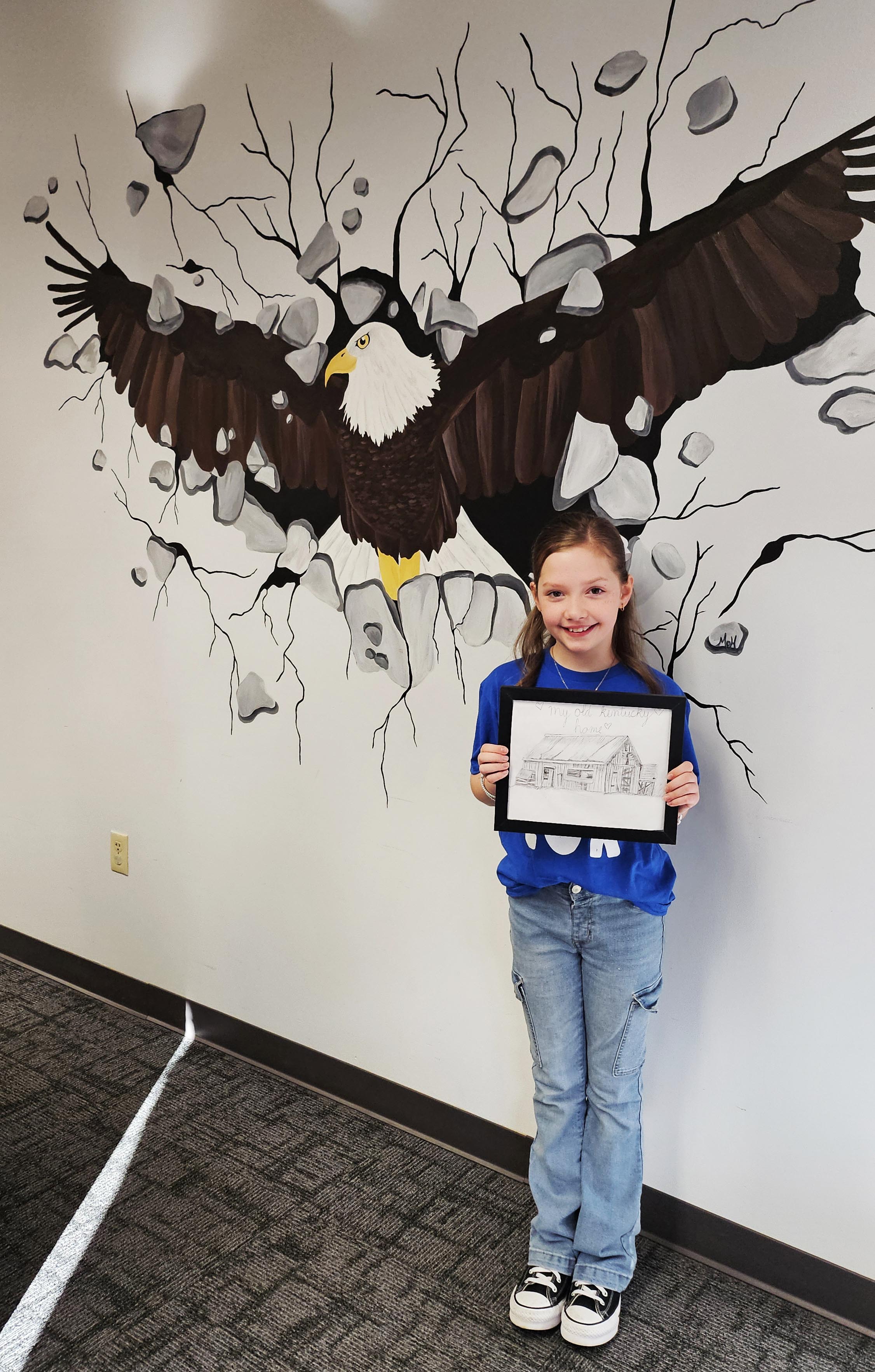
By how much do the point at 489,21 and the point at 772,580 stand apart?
113 centimetres

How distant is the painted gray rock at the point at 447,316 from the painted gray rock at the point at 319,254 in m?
0.27

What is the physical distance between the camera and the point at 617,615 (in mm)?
1646

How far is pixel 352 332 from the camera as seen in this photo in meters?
2.04

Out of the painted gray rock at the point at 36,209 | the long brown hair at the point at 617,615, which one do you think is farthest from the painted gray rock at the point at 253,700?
the painted gray rock at the point at 36,209

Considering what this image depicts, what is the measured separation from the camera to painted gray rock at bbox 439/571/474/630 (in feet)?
6.35

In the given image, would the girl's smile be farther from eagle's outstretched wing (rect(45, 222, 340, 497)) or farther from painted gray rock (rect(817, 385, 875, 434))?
eagle's outstretched wing (rect(45, 222, 340, 497))

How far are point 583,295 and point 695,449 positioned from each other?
352 mm

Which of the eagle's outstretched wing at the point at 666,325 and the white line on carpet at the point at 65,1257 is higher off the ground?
the eagle's outstretched wing at the point at 666,325

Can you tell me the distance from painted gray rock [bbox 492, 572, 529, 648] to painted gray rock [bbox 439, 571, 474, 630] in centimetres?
6

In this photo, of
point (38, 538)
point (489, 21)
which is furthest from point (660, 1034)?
point (38, 538)

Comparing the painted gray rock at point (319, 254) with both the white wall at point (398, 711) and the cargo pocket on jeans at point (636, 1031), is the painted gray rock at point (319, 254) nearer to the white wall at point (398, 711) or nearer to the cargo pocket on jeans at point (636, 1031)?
the white wall at point (398, 711)

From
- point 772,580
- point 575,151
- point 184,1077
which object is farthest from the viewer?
point 184,1077

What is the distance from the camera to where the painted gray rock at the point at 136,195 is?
235cm

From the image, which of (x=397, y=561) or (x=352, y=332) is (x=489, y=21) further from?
(x=397, y=561)
